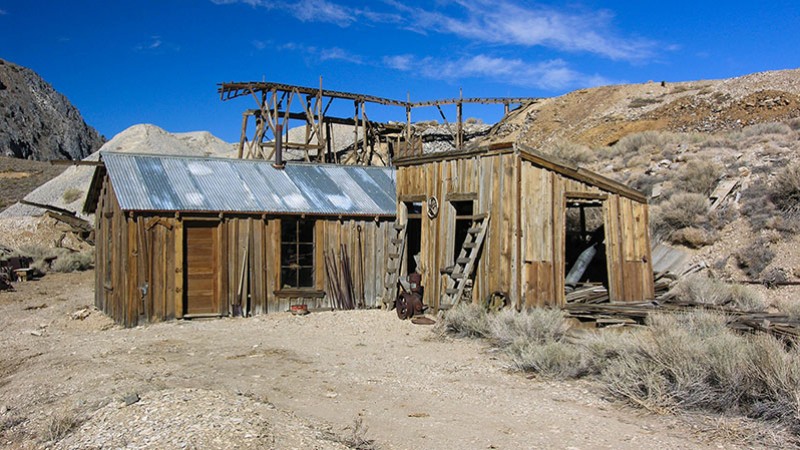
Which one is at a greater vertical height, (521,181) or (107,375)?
(521,181)

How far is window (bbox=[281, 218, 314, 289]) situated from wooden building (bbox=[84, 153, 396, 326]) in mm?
20

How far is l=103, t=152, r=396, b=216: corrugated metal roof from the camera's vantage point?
12758 millimetres

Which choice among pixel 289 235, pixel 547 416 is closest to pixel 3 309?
pixel 289 235

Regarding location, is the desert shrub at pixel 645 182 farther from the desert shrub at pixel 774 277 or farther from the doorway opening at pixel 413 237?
the doorway opening at pixel 413 237

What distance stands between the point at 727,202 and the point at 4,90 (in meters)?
61.7

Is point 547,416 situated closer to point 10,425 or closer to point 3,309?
point 10,425

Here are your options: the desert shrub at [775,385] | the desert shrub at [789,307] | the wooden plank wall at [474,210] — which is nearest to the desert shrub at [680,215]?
the desert shrub at [789,307]

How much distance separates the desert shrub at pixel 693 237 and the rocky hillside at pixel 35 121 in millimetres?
54387

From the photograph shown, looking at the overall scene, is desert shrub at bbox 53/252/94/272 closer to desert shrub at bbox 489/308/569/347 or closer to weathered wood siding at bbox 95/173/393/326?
weathered wood siding at bbox 95/173/393/326

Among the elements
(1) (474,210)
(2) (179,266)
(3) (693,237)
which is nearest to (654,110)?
(3) (693,237)

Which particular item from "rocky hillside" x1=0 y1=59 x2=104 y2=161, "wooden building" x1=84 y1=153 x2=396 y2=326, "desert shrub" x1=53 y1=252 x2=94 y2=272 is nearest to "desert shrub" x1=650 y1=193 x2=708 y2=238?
"wooden building" x1=84 y1=153 x2=396 y2=326

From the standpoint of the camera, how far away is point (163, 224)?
12.4m

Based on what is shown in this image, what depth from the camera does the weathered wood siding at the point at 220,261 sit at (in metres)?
12.2

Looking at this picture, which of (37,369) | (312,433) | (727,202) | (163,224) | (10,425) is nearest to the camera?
(312,433)
